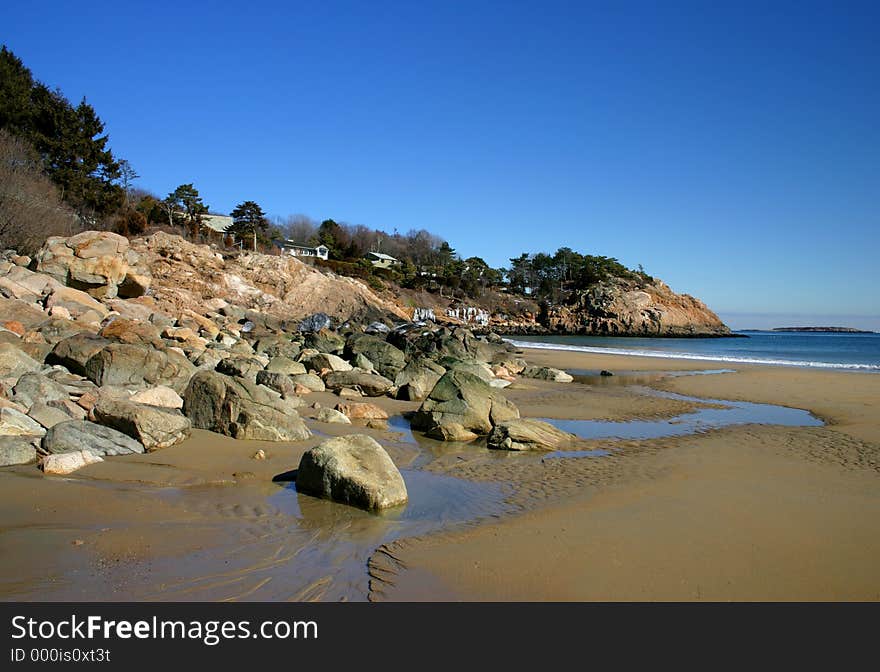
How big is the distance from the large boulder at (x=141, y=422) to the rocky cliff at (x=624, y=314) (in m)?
86.6

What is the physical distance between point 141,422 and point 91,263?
15.6m

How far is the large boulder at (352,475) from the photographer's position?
6.75m

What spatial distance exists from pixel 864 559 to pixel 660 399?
12370 mm

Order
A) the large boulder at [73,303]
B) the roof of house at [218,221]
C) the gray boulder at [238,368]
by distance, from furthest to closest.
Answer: the roof of house at [218,221] < the large boulder at [73,303] < the gray boulder at [238,368]

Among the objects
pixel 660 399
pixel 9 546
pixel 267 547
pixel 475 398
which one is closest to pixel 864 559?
pixel 267 547

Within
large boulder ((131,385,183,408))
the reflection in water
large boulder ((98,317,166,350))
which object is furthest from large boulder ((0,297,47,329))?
the reflection in water

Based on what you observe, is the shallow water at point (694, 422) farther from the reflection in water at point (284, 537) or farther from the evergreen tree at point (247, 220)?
the evergreen tree at point (247, 220)

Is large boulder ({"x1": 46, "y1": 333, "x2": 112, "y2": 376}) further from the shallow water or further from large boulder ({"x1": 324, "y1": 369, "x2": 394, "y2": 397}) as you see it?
the shallow water

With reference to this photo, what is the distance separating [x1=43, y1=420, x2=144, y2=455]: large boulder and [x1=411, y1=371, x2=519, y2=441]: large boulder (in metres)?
5.44

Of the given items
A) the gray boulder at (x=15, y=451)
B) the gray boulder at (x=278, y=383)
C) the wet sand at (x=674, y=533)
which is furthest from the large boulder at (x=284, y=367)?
the gray boulder at (x=15, y=451)

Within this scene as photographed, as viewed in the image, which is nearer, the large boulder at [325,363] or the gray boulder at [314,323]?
the large boulder at [325,363]

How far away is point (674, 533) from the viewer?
245 inches

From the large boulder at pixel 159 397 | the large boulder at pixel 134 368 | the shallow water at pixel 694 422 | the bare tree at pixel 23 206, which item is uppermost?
the bare tree at pixel 23 206

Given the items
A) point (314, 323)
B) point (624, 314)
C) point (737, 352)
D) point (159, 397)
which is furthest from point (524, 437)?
point (624, 314)
